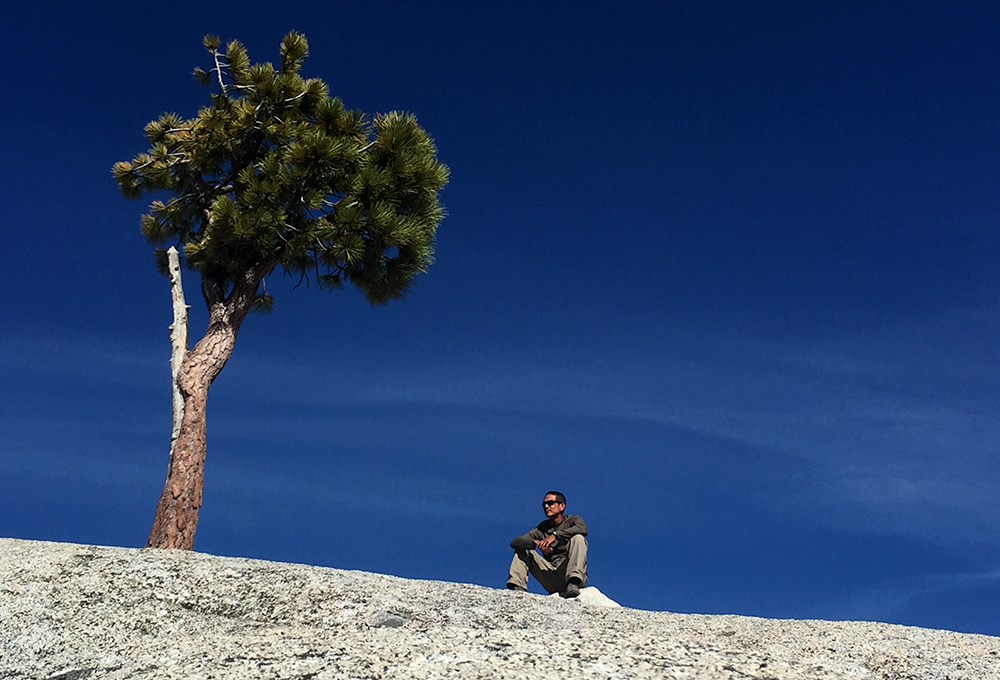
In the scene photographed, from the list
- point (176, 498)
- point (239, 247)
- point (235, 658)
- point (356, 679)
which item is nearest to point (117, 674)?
point (235, 658)

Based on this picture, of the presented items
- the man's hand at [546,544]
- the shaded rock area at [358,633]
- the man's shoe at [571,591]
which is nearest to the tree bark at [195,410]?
the shaded rock area at [358,633]

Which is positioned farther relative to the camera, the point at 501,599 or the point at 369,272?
the point at 369,272

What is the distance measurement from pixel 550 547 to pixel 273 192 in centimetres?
786

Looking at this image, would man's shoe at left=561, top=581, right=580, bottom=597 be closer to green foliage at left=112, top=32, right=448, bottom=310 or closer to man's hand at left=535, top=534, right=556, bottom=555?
man's hand at left=535, top=534, right=556, bottom=555

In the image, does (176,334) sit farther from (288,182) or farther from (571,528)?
(571,528)

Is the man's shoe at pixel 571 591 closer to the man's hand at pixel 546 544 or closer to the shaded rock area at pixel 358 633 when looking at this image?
the man's hand at pixel 546 544

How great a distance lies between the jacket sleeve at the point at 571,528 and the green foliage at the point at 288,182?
6.39 meters

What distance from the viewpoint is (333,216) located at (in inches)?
605

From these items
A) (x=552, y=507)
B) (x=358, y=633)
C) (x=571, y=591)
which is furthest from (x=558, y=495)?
(x=358, y=633)

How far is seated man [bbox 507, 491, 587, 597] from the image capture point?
1152 cm

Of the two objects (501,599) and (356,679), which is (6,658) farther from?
(501,599)

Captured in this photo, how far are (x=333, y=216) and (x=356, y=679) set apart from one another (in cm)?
1088

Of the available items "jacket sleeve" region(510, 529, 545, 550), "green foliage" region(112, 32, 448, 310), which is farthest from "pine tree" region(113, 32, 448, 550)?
"jacket sleeve" region(510, 529, 545, 550)

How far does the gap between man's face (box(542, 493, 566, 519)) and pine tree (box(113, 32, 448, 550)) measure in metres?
5.69
